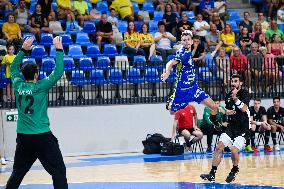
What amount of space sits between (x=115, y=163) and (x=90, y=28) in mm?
6925

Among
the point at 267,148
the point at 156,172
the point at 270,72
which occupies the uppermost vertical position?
the point at 270,72

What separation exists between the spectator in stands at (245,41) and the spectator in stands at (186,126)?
480cm

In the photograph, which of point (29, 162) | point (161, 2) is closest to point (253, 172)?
point (29, 162)

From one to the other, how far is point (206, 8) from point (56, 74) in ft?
59.1

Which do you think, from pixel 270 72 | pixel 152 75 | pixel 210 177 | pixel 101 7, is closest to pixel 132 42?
pixel 152 75

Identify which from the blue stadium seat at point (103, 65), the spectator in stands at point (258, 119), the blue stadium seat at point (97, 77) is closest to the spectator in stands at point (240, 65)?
the spectator in stands at point (258, 119)

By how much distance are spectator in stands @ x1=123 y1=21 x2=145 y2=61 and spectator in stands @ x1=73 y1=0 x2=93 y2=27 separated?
1.72 metres

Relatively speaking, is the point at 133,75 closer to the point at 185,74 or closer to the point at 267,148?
the point at 267,148

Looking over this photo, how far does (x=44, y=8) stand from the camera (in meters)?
24.5

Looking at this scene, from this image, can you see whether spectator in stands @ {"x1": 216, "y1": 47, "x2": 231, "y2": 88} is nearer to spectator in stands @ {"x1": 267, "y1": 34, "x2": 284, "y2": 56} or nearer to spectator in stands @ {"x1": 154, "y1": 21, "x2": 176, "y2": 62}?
spectator in stands @ {"x1": 154, "y1": 21, "x2": 176, "y2": 62}

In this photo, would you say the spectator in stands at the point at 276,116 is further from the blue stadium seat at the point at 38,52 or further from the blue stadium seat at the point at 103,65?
the blue stadium seat at the point at 38,52

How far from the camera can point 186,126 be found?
21.7 meters

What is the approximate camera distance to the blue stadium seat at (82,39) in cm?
2412

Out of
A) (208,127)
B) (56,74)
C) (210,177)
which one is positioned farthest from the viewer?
(208,127)
